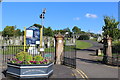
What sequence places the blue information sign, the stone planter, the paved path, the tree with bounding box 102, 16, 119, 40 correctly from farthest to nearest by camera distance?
the tree with bounding box 102, 16, 119, 40, the blue information sign, the paved path, the stone planter

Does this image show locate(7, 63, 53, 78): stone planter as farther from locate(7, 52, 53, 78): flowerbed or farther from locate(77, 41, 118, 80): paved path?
locate(77, 41, 118, 80): paved path

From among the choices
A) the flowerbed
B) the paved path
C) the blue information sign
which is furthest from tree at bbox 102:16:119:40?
the flowerbed

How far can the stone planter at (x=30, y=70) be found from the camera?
30.2 feet

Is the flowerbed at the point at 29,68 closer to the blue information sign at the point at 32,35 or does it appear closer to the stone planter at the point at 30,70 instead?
the stone planter at the point at 30,70

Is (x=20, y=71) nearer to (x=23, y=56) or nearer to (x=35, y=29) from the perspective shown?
(x=23, y=56)

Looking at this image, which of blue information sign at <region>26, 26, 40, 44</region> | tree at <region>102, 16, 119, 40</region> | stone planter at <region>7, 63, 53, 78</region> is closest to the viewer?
stone planter at <region>7, 63, 53, 78</region>

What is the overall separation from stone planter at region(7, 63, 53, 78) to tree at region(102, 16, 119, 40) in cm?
2792

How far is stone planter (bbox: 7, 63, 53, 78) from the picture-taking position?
921cm

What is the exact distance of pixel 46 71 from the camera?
9.59 meters

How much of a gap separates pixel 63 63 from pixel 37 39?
3.09 m

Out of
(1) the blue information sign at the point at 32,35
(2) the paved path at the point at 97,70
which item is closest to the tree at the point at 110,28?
(2) the paved path at the point at 97,70

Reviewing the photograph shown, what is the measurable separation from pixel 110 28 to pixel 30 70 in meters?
29.6

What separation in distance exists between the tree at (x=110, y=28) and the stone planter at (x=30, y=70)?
Result: 27918mm

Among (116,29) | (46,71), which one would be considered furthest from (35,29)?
(116,29)
